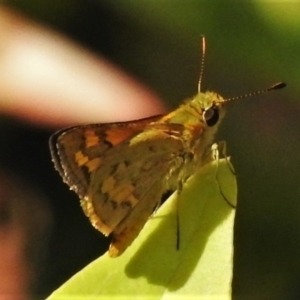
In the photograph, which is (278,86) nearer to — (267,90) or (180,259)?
(267,90)

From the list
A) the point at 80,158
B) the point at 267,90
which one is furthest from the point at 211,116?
the point at 80,158

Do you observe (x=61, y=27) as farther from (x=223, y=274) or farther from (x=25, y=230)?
(x=223, y=274)

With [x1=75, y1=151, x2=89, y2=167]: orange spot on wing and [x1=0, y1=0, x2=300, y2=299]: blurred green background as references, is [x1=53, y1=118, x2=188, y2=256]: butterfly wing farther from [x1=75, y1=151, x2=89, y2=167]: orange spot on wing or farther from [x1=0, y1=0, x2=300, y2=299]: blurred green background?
[x1=0, y1=0, x2=300, y2=299]: blurred green background

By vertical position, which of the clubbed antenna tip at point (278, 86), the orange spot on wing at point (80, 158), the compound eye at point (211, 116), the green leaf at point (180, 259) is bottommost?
the green leaf at point (180, 259)

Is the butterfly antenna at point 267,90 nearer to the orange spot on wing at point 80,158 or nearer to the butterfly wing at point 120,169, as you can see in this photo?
the butterfly wing at point 120,169

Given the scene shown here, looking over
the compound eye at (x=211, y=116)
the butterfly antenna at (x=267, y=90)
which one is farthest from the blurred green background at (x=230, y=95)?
the compound eye at (x=211, y=116)

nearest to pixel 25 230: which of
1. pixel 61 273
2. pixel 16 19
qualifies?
pixel 61 273

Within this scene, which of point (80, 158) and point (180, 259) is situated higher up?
point (80, 158)
